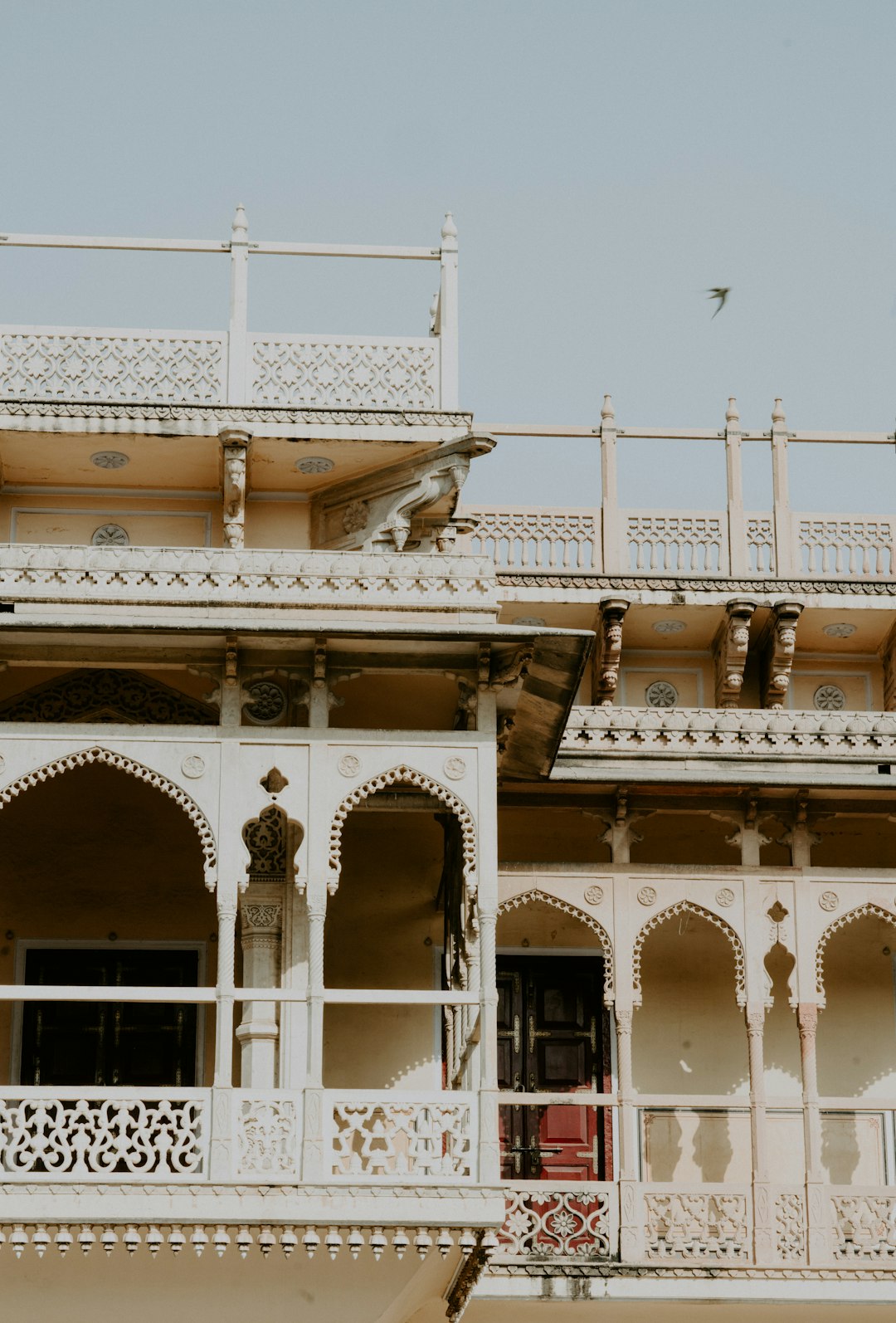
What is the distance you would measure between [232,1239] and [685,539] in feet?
29.2

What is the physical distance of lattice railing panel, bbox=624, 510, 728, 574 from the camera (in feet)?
67.0

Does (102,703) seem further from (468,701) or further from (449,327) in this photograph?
(449,327)

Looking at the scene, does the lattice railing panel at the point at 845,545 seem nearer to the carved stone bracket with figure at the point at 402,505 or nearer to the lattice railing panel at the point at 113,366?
the carved stone bracket with figure at the point at 402,505

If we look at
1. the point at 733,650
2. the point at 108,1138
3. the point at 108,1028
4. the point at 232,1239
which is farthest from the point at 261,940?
the point at 733,650

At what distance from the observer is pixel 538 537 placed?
20.4 m

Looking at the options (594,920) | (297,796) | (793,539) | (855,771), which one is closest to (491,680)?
(297,796)

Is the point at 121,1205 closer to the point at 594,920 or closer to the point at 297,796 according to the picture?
the point at 297,796

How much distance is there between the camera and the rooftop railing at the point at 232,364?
57.9 feet

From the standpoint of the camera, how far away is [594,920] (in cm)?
1698

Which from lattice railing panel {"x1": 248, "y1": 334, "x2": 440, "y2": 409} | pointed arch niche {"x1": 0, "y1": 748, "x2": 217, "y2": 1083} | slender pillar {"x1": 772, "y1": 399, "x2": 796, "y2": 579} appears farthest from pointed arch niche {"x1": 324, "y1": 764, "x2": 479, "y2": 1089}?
slender pillar {"x1": 772, "y1": 399, "x2": 796, "y2": 579}

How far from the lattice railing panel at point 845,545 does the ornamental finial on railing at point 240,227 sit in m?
5.77

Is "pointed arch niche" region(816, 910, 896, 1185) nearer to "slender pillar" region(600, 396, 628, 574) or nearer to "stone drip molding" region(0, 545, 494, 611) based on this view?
"slender pillar" region(600, 396, 628, 574)

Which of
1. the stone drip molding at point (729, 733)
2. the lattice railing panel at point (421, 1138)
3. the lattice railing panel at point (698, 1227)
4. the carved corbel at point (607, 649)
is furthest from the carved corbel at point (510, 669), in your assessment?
the carved corbel at point (607, 649)

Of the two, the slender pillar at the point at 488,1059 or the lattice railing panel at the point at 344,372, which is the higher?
the lattice railing panel at the point at 344,372
